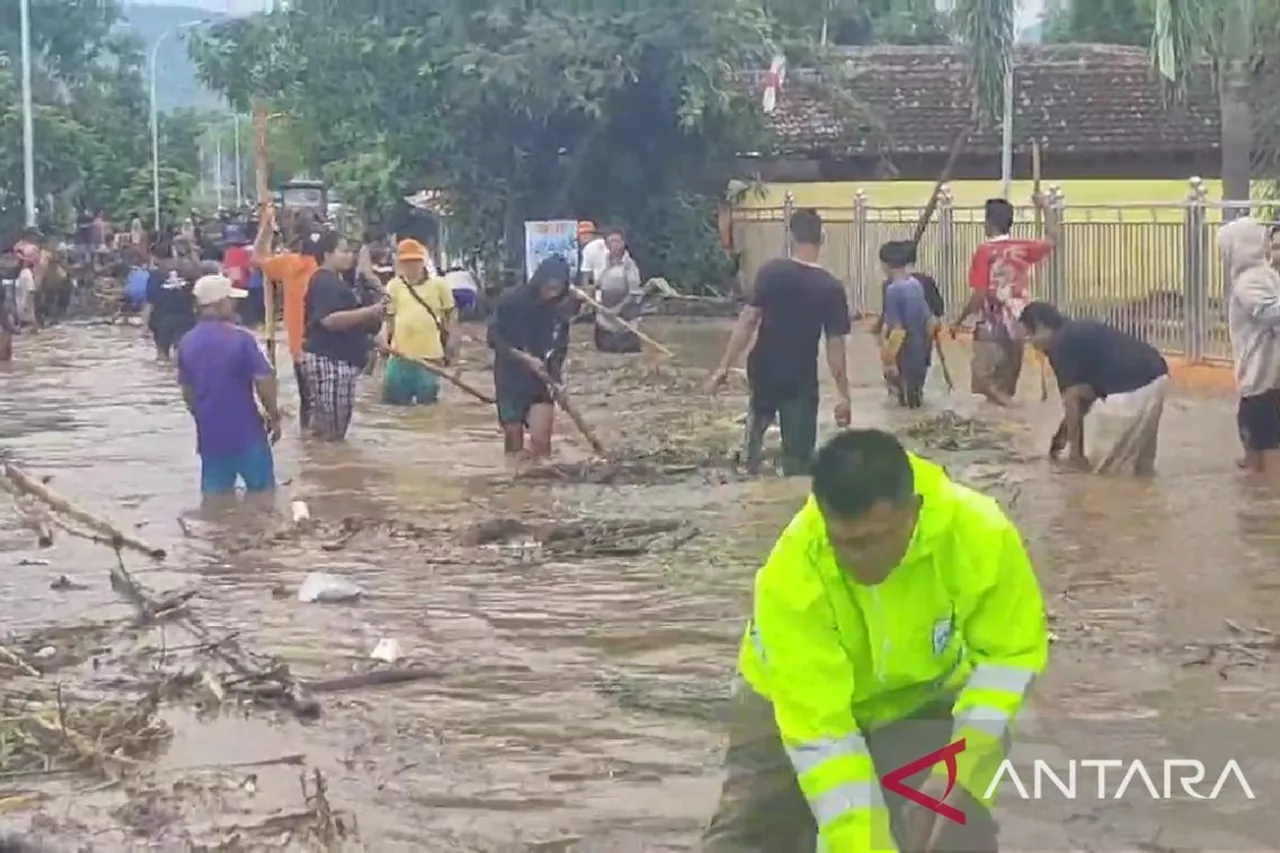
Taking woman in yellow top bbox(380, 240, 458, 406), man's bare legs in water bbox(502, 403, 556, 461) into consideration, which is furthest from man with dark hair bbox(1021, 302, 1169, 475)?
woman in yellow top bbox(380, 240, 458, 406)

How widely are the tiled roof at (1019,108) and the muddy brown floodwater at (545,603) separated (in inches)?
711

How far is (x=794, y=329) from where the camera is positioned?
12.0 meters

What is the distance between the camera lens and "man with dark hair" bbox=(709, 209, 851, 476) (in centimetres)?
1205

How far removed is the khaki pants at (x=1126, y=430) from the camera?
1254cm

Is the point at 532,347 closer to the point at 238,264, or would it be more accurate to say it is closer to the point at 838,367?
the point at 838,367

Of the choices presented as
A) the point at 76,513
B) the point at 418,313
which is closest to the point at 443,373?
the point at 418,313

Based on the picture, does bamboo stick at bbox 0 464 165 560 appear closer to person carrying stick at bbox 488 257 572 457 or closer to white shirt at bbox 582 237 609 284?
person carrying stick at bbox 488 257 572 457

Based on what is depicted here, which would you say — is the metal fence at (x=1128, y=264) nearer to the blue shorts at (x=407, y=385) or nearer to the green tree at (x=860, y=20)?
the green tree at (x=860, y=20)

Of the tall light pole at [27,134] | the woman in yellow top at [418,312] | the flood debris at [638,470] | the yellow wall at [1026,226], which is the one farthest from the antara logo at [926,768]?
the tall light pole at [27,134]

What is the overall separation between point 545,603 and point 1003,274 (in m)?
8.15

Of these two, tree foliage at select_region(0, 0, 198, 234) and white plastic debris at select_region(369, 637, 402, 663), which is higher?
tree foliage at select_region(0, 0, 198, 234)

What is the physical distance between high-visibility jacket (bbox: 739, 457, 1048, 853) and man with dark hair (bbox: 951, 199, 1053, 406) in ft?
41.5

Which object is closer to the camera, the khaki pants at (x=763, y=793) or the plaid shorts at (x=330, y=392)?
the khaki pants at (x=763, y=793)

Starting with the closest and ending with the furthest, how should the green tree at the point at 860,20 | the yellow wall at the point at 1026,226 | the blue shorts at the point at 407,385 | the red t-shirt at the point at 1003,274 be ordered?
1. the red t-shirt at the point at 1003,274
2. the blue shorts at the point at 407,385
3. the yellow wall at the point at 1026,226
4. the green tree at the point at 860,20
